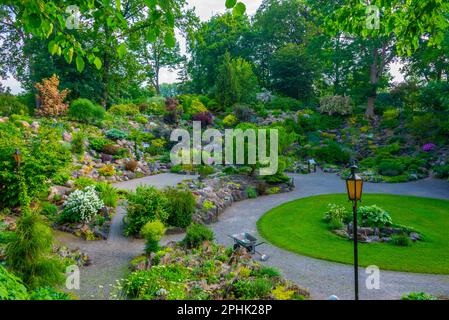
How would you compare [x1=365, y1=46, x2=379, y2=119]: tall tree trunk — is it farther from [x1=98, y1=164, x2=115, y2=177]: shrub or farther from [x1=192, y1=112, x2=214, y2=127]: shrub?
[x1=98, y1=164, x2=115, y2=177]: shrub

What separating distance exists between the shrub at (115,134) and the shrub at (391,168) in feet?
47.7

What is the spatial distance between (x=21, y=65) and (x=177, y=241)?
25353 mm

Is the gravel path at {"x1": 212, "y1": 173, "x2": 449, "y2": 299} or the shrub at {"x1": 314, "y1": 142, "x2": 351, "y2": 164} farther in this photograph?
the shrub at {"x1": 314, "y1": 142, "x2": 351, "y2": 164}

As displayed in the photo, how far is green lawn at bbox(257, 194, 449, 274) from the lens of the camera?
810 cm

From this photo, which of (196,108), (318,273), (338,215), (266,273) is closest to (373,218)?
(338,215)

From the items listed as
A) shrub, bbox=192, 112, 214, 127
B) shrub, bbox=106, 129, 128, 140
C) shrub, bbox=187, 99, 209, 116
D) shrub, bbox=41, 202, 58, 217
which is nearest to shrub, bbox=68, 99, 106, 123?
shrub, bbox=106, 129, 128, 140

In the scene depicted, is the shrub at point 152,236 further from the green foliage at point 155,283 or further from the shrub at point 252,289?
the shrub at point 252,289

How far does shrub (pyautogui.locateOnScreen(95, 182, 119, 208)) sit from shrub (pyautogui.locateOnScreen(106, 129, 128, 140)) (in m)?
7.68

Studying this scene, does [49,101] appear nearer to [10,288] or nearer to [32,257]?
[32,257]

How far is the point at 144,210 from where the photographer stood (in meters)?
9.72

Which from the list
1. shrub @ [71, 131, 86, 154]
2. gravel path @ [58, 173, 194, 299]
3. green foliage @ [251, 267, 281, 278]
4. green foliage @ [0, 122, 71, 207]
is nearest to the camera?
gravel path @ [58, 173, 194, 299]
